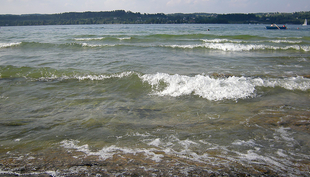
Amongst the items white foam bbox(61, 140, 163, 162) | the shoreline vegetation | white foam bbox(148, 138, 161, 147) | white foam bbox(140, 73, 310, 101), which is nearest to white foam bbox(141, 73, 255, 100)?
white foam bbox(140, 73, 310, 101)

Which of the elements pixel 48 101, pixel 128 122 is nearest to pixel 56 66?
pixel 48 101

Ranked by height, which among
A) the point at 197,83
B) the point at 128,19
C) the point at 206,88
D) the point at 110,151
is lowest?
the point at 110,151

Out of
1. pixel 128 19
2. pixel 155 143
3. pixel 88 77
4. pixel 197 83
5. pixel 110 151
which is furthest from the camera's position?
pixel 128 19

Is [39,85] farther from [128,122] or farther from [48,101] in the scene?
[128,122]

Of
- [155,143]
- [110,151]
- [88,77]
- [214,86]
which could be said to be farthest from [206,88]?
[88,77]

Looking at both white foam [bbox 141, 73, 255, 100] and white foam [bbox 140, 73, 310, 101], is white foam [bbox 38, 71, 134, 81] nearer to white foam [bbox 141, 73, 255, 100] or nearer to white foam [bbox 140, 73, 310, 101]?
white foam [bbox 140, 73, 310, 101]

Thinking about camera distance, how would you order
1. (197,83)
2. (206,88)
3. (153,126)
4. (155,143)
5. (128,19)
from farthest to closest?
(128,19), (197,83), (206,88), (153,126), (155,143)

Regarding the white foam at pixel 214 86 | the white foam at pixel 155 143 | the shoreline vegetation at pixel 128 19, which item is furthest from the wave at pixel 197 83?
the shoreline vegetation at pixel 128 19

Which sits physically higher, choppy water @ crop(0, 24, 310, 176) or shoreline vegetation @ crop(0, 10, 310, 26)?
shoreline vegetation @ crop(0, 10, 310, 26)

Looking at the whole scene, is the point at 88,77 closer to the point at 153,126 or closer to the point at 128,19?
the point at 153,126

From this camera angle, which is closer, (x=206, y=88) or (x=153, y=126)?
(x=153, y=126)

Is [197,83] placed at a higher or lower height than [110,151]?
higher

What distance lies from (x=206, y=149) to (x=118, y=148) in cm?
156

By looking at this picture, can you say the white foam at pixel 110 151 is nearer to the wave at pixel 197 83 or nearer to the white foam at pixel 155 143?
the white foam at pixel 155 143
